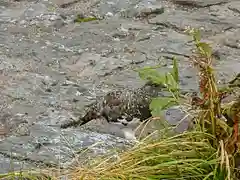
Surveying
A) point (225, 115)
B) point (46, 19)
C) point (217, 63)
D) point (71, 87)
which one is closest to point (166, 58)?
point (217, 63)

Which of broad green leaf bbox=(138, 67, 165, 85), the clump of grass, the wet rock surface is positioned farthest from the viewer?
the wet rock surface

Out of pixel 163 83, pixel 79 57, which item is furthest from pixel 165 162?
pixel 79 57

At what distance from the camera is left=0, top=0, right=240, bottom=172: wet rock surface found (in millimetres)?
2863

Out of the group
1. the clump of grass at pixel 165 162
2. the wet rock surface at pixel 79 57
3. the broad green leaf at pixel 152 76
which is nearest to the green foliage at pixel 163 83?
the broad green leaf at pixel 152 76

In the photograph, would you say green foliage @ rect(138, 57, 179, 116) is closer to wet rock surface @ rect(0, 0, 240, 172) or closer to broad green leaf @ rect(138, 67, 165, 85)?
broad green leaf @ rect(138, 67, 165, 85)

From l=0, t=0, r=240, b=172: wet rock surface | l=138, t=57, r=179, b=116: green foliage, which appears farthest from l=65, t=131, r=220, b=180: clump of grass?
l=0, t=0, r=240, b=172: wet rock surface

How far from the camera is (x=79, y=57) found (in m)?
3.68

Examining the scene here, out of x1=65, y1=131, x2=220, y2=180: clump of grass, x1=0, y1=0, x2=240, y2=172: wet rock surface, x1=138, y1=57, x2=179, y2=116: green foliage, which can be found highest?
x1=138, y1=57, x2=179, y2=116: green foliage

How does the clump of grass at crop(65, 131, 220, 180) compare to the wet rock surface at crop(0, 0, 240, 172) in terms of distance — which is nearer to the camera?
the clump of grass at crop(65, 131, 220, 180)

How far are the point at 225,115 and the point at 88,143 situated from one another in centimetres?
61

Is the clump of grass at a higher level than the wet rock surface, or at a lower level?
higher

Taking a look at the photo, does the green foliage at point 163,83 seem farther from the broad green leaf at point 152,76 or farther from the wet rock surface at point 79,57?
the wet rock surface at point 79,57

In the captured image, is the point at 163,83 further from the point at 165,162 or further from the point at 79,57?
the point at 79,57

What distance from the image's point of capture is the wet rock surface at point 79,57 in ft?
9.39
